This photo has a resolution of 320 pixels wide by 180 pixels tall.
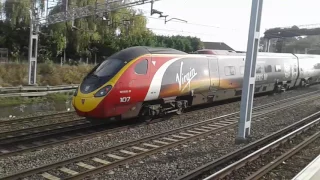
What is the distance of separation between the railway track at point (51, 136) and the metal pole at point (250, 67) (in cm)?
387

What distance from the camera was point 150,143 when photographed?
9.43 metres

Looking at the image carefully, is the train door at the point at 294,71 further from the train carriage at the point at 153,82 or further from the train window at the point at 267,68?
the train carriage at the point at 153,82

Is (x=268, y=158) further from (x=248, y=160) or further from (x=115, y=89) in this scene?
(x=115, y=89)

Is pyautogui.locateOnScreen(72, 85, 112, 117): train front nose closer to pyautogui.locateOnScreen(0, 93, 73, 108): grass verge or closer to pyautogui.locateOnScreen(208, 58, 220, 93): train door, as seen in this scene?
pyautogui.locateOnScreen(208, 58, 220, 93): train door

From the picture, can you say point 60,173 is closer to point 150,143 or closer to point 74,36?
point 150,143

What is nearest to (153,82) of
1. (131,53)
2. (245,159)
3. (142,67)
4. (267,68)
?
(142,67)

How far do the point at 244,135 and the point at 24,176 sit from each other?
5.80 m

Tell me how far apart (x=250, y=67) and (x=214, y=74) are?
5993 mm

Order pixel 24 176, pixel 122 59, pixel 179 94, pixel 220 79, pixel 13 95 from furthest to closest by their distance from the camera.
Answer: pixel 13 95 → pixel 220 79 → pixel 179 94 → pixel 122 59 → pixel 24 176

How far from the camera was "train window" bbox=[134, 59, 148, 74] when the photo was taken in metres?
11.3

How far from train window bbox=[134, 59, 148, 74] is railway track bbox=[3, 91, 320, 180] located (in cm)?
224

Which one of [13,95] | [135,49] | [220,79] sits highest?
[135,49]

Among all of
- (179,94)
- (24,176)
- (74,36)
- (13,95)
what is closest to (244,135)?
(179,94)

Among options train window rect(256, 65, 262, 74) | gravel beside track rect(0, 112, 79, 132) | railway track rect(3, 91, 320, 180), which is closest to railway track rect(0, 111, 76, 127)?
gravel beside track rect(0, 112, 79, 132)
